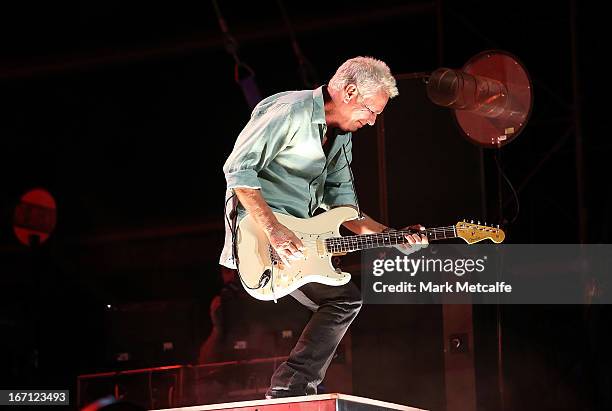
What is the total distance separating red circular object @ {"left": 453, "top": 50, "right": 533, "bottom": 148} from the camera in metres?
5.40

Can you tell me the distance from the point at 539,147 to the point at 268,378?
9.80 ft

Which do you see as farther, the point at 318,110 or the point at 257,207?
the point at 318,110

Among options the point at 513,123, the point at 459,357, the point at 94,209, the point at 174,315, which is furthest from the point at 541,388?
the point at 94,209

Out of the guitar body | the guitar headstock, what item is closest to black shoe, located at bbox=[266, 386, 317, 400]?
the guitar body

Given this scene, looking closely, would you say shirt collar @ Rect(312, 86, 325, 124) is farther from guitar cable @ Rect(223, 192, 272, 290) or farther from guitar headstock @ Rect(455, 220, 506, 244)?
guitar headstock @ Rect(455, 220, 506, 244)

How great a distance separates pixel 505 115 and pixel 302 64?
2.93 meters

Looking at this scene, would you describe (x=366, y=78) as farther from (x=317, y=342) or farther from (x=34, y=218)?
(x=34, y=218)

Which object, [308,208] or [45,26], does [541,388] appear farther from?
[45,26]

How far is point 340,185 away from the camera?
396cm

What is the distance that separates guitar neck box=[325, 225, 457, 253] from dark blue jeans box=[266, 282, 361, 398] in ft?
0.56

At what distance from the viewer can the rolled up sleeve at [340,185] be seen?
396 cm

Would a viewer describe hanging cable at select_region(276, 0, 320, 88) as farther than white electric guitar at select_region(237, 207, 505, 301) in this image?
Yes

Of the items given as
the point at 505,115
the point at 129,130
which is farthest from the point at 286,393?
the point at 129,130

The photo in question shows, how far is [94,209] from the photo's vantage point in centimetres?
906
